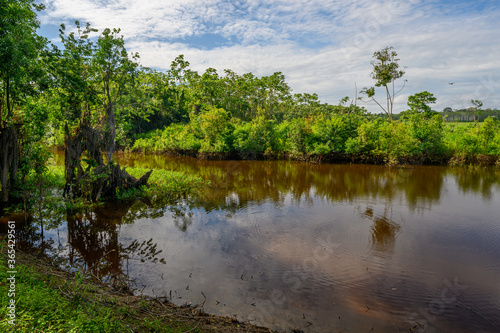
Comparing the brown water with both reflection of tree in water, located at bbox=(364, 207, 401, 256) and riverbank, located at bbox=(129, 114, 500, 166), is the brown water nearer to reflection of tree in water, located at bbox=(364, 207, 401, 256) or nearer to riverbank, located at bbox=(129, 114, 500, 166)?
reflection of tree in water, located at bbox=(364, 207, 401, 256)

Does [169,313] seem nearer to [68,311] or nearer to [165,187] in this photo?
[68,311]

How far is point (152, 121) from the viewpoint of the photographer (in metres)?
48.9

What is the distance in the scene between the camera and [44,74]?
10.1 meters

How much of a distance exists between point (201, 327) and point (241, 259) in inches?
139

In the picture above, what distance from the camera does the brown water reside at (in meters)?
5.96

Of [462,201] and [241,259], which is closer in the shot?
[241,259]

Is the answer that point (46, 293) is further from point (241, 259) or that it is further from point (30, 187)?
point (30, 187)

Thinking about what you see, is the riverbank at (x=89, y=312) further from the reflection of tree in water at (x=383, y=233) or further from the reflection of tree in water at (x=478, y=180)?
→ the reflection of tree in water at (x=478, y=180)

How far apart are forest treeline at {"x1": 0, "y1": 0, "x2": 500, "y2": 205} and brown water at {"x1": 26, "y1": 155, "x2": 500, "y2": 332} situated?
3437mm

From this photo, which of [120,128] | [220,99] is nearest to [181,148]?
[220,99]

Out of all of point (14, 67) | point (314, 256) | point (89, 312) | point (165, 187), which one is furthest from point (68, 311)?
point (165, 187)

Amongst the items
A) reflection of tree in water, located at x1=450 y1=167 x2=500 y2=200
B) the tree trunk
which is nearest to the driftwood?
the tree trunk

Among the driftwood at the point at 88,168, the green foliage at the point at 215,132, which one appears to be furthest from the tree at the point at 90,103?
the green foliage at the point at 215,132

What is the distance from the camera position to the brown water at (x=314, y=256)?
19.6 ft
